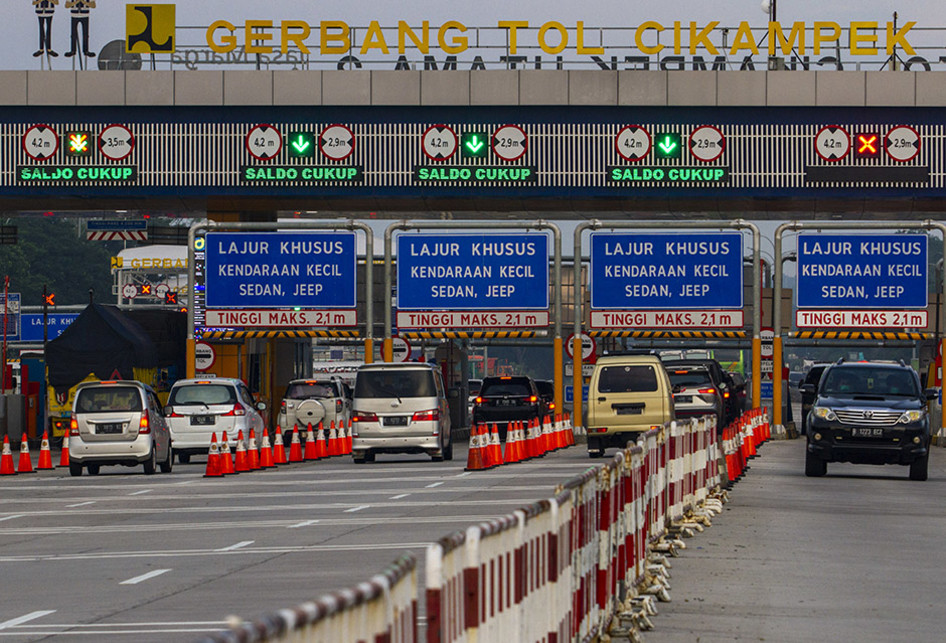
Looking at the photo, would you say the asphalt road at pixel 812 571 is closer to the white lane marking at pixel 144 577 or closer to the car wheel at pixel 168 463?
the white lane marking at pixel 144 577

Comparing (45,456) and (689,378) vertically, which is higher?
(689,378)

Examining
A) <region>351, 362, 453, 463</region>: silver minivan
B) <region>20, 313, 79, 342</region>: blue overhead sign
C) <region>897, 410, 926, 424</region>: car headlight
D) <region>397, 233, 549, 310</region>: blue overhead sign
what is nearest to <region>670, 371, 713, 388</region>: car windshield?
<region>397, 233, 549, 310</region>: blue overhead sign

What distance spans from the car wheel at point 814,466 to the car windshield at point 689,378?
1071 centimetres

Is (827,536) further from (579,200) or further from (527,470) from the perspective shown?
(579,200)

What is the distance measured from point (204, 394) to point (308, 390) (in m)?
9.04

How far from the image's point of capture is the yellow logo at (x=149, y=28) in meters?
44.0

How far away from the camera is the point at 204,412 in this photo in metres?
33.7

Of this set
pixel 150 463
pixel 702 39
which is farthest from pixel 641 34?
pixel 150 463

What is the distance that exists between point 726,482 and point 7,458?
1368 cm

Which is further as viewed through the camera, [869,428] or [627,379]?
[627,379]

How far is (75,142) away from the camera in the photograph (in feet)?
146

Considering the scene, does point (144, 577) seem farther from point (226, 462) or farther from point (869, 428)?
point (226, 462)

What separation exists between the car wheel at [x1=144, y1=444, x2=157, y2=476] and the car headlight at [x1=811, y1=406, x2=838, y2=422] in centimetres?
1094

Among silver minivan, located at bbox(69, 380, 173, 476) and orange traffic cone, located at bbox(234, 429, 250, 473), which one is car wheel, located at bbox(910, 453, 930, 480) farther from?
silver minivan, located at bbox(69, 380, 173, 476)
